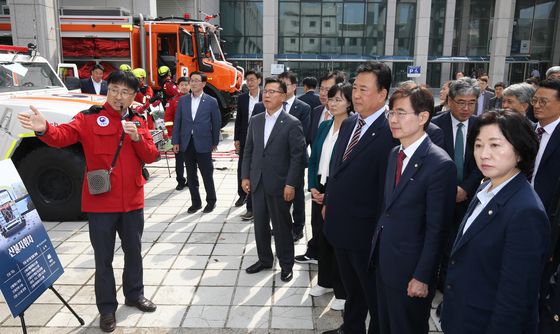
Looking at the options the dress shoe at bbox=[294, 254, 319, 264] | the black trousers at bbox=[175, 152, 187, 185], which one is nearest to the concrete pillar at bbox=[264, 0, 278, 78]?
the black trousers at bbox=[175, 152, 187, 185]

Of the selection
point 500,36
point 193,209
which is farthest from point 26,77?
point 500,36

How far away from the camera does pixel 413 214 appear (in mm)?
2287

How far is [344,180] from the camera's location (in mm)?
2891

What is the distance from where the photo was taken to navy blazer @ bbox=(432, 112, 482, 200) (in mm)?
3365

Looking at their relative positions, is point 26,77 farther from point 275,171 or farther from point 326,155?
point 326,155

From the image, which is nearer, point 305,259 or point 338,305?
point 338,305

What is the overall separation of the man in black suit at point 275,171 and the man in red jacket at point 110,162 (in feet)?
3.73

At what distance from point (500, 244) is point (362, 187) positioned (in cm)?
108

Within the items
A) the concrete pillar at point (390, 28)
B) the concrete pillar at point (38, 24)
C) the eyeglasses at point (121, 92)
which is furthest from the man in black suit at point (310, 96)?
the concrete pillar at point (390, 28)

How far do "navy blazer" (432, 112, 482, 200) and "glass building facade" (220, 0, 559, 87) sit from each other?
24.8 meters

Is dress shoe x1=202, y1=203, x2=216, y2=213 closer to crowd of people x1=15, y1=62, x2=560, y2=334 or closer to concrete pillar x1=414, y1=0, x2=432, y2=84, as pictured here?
crowd of people x1=15, y1=62, x2=560, y2=334

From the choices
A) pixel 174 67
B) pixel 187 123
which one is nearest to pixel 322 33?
pixel 174 67

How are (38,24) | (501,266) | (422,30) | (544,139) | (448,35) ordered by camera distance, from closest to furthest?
(501,266), (544,139), (38,24), (422,30), (448,35)

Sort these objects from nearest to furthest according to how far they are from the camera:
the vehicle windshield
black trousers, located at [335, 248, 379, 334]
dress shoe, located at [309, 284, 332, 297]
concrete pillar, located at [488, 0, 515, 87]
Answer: black trousers, located at [335, 248, 379, 334] < dress shoe, located at [309, 284, 332, 297] < the vehicle windshield < concrete pillar, located at [488, 0, 515, 87]
